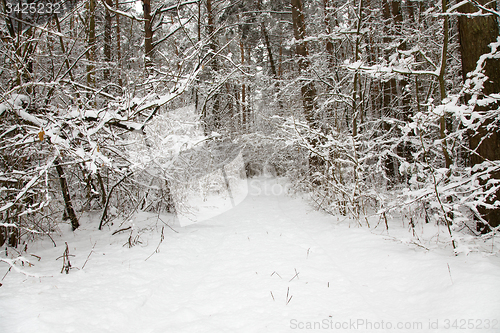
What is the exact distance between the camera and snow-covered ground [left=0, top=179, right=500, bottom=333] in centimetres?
187

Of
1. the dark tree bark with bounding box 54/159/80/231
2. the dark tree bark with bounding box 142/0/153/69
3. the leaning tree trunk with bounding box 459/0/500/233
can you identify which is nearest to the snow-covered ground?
the dark tree bark with bounding box 54/159/80/231

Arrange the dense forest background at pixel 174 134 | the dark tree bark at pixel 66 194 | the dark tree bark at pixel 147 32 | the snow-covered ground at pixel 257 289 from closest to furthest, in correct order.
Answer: the snow-covered ground at pixel 257 289 < the dense forest background at pixel 174 134 < the dark tree bark at pixel 66 194 < the dark tree bark at pixel 147 32

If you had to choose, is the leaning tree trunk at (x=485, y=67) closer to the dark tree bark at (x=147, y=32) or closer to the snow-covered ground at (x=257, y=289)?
the snow-covered ground at (x=257, y=289)

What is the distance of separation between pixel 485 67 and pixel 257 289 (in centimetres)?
395

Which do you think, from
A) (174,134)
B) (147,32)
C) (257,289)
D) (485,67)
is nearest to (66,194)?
(174,134)

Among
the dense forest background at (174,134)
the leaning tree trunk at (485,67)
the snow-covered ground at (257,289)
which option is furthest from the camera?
the leaning tree trunk at (485,67)

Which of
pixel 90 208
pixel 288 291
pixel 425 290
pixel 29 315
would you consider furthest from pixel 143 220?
pixel 425 290

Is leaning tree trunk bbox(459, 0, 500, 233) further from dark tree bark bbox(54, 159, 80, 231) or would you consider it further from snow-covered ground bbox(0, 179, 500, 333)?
dark tree bark bbox(54, 159, 80, 231)

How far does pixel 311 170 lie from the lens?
796 centimetres

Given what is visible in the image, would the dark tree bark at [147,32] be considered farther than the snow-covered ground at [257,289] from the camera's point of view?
Yes

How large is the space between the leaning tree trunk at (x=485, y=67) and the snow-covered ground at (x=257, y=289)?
1.02m

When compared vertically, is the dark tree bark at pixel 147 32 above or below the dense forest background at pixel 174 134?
above

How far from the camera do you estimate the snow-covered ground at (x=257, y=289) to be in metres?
1.87

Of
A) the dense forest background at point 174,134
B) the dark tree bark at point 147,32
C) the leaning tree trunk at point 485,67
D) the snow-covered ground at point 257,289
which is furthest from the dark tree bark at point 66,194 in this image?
the leaning tree trunk at point 485,67
